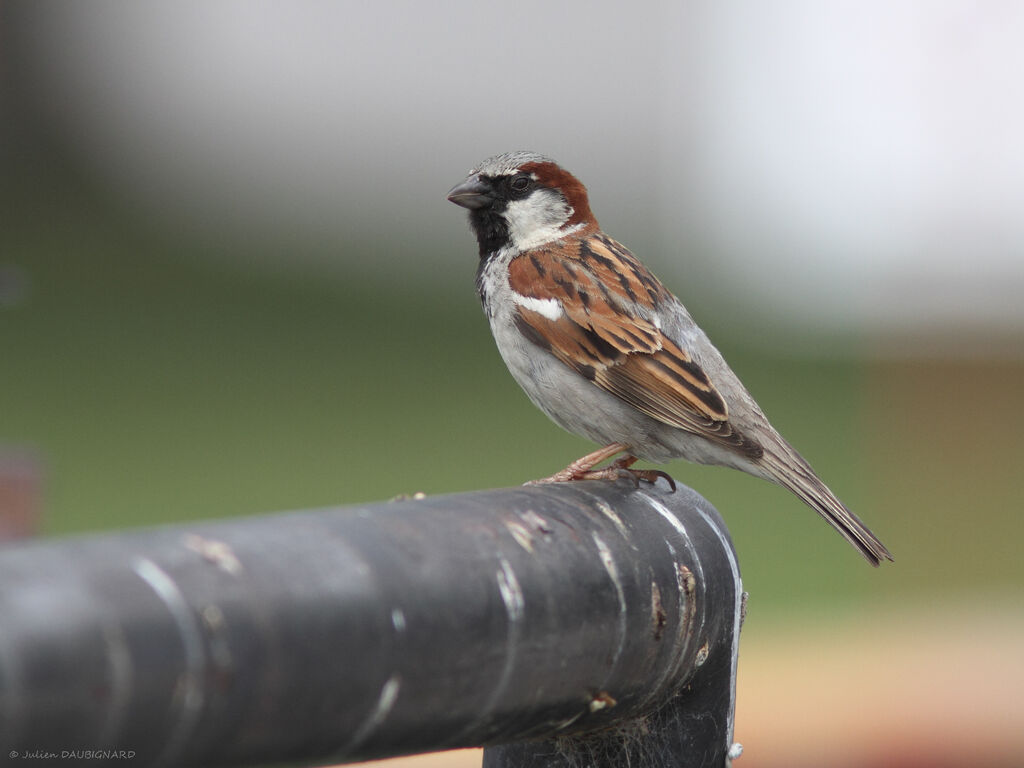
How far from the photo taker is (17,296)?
2.98 meters

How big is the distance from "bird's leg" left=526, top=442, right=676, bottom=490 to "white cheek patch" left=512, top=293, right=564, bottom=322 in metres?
0.26

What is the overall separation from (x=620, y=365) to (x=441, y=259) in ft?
38.1

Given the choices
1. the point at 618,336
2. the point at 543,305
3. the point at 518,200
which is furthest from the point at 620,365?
the point at 518,200

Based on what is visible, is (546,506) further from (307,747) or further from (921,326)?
(921,326)

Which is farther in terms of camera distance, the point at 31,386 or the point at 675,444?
the point at 31,386

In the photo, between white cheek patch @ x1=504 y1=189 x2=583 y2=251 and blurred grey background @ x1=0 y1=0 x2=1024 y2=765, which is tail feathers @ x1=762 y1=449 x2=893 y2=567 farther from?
blurred grey background @ x1=0 y1=0 x2=1024 y2=765

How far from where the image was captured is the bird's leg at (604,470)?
7.23 feet

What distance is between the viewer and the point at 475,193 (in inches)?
126

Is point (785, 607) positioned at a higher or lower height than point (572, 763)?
lower

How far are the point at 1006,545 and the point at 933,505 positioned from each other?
18.0 inches

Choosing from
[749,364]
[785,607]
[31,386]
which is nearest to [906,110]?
[749,364]

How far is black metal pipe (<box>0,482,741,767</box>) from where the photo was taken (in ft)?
3.09

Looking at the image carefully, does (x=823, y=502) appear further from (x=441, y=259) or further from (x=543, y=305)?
(x=441, y=259)

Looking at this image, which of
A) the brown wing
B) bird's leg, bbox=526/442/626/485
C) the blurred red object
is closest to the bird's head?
the brown wing
